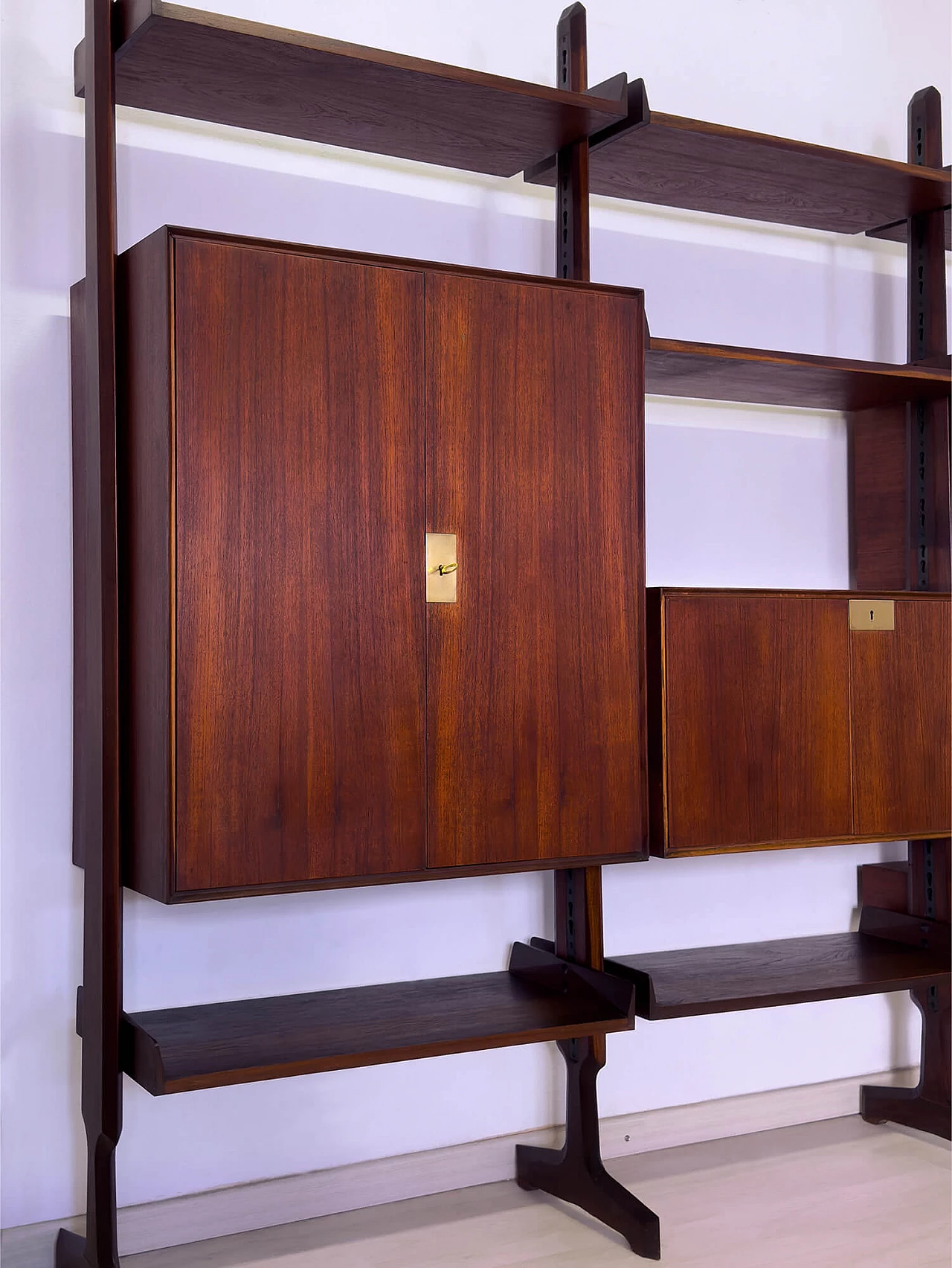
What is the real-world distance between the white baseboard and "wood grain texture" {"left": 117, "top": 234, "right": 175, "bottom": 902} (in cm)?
69

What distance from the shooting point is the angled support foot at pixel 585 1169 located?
2.22 meters

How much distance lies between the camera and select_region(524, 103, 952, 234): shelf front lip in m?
2.29

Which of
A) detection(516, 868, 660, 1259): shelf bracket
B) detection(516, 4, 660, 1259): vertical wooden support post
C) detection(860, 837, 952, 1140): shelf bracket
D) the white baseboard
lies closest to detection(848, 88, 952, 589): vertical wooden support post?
detection(860, 837, 952, 1140): shelf bracket

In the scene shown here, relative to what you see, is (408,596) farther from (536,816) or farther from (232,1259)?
(232,1259)

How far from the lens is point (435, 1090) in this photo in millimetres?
2490

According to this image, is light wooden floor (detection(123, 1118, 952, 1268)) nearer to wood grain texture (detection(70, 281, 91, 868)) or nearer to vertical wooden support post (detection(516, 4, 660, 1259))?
vertical wooden support post (detection(516, 4, 660, 1259))

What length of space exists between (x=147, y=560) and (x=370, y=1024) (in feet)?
2.84

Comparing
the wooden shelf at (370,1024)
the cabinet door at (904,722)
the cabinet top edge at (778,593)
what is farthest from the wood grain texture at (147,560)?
the cabinet door at (904,722)

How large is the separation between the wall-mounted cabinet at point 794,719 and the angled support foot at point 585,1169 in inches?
18.3

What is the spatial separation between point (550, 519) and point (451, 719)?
384 mm

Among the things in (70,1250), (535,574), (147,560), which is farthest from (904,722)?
(70,1250)

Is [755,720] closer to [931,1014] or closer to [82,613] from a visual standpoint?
[931,1014]

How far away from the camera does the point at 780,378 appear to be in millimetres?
2564

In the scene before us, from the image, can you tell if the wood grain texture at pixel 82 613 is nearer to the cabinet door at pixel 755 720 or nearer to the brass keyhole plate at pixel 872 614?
the cabinet door at pixel 755 720
